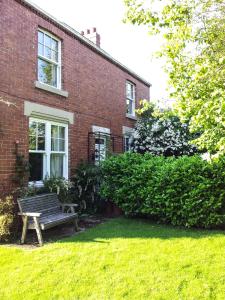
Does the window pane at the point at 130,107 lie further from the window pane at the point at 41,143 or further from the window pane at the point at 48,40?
the window pane at the point at 41,143

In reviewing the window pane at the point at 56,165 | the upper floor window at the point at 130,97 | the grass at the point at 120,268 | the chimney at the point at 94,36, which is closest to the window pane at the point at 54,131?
the window pane at the point at 56,165

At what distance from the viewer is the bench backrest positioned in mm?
7396

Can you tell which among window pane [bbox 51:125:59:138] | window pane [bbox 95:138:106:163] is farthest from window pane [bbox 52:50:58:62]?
window pane [bbox 95:138:106:163]

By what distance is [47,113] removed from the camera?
9375 mm

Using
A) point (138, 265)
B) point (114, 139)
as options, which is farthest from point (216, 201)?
point (114, 139)

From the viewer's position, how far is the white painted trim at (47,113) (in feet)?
28.8

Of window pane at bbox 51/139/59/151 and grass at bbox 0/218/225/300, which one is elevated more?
window pane at bbox 51/139/59/151

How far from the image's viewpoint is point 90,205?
1072 centimetres

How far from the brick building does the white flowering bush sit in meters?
1.68

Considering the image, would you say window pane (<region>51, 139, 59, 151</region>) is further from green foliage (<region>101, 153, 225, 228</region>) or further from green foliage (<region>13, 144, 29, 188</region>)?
green foliage (<region>101, 153, 225, 228</region>)

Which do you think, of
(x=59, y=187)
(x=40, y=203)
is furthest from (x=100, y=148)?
(x=40, y=203)

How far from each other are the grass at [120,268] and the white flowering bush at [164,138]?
7.32 m

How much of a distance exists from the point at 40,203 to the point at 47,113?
2778mm

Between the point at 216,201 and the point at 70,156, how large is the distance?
4881mm
